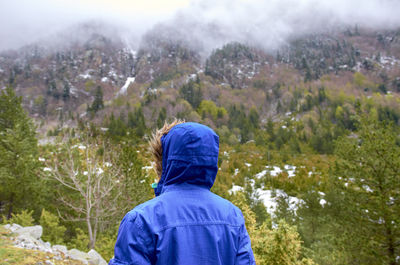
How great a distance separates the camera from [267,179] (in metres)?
29.3

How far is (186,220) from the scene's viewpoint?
1200 mm

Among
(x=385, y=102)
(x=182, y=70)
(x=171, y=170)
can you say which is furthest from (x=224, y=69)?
(x=171, y=170)

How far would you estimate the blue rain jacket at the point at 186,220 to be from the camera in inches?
44.2

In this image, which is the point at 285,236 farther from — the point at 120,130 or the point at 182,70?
the point at 182,70

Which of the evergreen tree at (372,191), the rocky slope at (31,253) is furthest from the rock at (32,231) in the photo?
the evergreen tree at (372,191)

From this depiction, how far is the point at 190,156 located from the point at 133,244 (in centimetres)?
48

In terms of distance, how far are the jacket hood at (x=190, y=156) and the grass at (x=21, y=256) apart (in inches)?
179

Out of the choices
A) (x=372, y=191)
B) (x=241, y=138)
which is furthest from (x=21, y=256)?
(x=241, y=138)

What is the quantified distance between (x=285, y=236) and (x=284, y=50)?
6159 inches

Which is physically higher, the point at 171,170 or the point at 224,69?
the point at 224,69

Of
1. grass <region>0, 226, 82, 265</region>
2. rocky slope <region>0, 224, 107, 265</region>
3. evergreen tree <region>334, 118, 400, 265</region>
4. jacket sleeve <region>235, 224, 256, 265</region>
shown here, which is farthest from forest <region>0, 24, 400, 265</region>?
grass <region>0, 226, 82, 265</region>

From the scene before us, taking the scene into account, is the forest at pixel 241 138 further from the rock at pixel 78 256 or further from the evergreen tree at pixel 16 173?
the rock at pixel 78 256

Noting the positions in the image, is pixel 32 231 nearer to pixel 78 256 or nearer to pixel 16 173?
pixel 78 256

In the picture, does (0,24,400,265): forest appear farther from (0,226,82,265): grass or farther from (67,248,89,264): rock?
(0,226,82,265): grass
